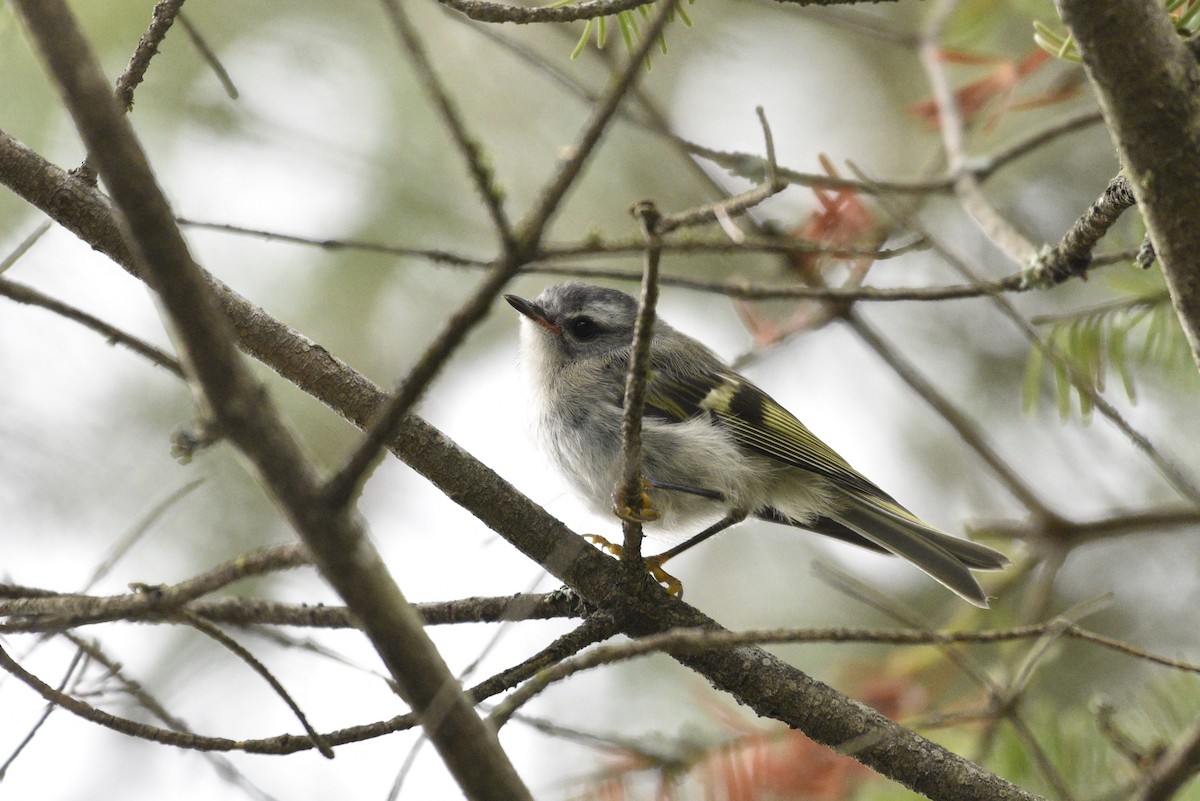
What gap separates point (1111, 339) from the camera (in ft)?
8.07

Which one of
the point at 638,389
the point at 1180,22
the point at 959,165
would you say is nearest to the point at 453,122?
the point at 638,389

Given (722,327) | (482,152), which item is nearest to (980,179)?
(482,152)

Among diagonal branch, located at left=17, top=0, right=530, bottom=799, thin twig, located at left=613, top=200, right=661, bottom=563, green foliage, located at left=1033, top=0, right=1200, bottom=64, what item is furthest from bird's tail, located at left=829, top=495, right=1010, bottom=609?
diagonal branch, located at left=17, top=0, right=530, bottom=799

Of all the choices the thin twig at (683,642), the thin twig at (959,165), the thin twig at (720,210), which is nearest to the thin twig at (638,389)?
the thin twig at (720,210)

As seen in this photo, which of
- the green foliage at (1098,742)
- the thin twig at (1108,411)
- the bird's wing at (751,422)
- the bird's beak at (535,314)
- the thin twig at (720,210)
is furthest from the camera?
the bird's beak at (535,314)

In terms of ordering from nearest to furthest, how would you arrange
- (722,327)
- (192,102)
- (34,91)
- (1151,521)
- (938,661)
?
(1151,521), (938,661), (34,91), (192,102), (722,327)

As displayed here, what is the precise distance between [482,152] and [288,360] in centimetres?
105

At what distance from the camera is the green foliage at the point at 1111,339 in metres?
2.39

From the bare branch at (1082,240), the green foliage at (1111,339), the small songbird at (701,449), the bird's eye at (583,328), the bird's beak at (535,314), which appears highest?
the bird's beak at (535,314)

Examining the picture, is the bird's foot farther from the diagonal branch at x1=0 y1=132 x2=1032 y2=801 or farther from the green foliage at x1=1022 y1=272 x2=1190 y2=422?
the green foliage at x1=1022 y1=272 x2=1190 y2=422

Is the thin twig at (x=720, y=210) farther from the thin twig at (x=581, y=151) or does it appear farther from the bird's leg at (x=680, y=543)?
the bird's leg at (x=680, y=543)

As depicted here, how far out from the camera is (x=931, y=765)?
6.16ft

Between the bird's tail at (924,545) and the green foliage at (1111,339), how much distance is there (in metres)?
0.57

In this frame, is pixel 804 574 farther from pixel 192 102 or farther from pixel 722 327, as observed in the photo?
pixel 192 102
